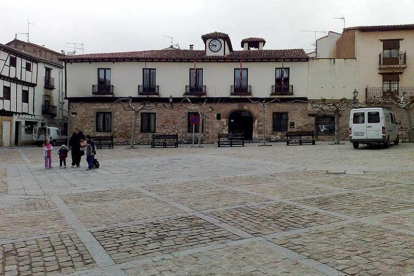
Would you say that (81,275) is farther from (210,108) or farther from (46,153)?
(210,108)

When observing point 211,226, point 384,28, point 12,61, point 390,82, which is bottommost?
point 211,226

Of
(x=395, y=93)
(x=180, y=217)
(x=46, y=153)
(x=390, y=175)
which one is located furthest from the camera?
(x=395, y=93)

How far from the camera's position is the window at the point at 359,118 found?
1876cm

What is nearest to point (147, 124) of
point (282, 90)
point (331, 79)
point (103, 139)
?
point (103, 139)

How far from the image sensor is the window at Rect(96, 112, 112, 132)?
32.4 m

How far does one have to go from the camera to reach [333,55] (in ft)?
122

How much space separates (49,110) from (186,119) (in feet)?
55.2

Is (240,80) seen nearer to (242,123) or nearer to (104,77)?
(242,123)

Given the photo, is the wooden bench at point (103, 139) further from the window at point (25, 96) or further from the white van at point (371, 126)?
the white van at point (371, 126)

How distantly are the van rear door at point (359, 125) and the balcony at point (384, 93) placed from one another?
13176 millimetres

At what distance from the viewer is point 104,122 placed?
107 ft

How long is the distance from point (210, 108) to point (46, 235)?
2724 centimetres

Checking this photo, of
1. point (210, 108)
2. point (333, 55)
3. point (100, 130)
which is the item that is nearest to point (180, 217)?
point (210, 108)

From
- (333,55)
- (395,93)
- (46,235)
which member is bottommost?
(46,235)
